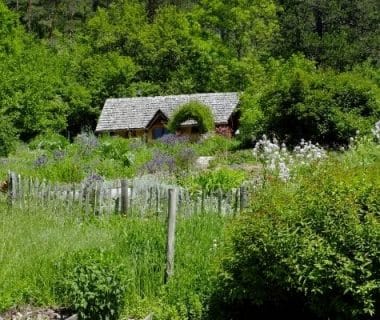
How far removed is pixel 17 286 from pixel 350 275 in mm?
4200

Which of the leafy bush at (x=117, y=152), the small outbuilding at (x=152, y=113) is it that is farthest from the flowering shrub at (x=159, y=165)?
the small outbuilding at (x=152, y=113)

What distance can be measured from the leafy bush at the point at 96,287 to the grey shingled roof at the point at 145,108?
1273 inches

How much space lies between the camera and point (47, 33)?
56.2m

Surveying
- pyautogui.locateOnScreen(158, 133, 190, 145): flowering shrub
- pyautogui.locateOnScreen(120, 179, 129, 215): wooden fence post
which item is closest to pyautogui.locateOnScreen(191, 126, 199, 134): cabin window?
pyautogui.locateOnScreen(158, 133, 190, 145): flowering shrub

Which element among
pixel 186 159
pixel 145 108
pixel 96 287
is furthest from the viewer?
pixel 145 108

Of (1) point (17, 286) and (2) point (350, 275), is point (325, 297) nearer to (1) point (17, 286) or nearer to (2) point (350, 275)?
(2) point (350, 275)

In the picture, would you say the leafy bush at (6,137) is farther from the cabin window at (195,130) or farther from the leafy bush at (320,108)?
the cabin window at (195,130)

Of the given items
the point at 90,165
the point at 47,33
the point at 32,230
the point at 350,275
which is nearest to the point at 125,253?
the point at 32,230

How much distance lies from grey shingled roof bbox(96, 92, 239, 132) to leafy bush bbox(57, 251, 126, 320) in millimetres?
32322

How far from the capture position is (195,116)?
3706cm

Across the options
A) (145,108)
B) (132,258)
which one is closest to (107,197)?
(132,258)

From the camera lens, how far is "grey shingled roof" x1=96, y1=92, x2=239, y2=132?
40594 millimetres

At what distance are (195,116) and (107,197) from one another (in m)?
24.9

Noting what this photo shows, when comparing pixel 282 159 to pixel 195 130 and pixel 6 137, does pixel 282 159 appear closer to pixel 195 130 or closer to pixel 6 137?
pixel 6 137
